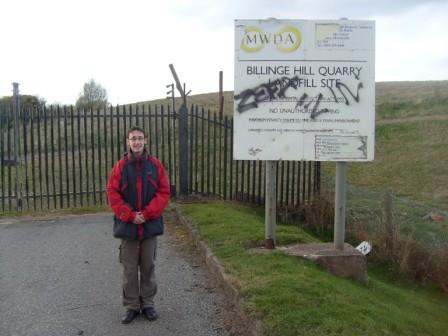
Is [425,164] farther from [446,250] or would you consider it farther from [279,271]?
[279,271]

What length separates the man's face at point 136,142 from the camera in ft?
14.6

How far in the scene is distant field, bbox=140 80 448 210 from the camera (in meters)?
17.8

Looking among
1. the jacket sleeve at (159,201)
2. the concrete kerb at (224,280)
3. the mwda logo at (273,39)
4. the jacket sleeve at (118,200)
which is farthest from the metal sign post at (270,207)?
the jacket sleeve at (118,200)

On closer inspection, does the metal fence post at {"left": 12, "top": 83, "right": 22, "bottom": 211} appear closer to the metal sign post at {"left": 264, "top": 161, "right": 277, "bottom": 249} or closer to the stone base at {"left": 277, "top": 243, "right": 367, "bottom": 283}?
the metal sign post at {"left": 264, "top": 161, "right": 277, "bottom": 249}

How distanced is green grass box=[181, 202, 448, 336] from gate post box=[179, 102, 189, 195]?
9.40 feet

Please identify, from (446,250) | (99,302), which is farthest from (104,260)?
(446,250)

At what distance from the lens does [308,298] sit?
4496mm

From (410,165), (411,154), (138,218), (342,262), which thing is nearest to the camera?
(138,218)

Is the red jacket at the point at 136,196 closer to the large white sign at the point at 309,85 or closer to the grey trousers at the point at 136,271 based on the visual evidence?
the grey trousers at the point at 136,271

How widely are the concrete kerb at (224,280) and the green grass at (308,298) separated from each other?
0.20 ft

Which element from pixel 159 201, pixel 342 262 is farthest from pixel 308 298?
pixel 159 201

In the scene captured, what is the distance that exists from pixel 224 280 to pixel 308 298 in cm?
104

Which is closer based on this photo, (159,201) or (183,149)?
(159,201)

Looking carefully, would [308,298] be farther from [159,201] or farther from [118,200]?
[118,200]
